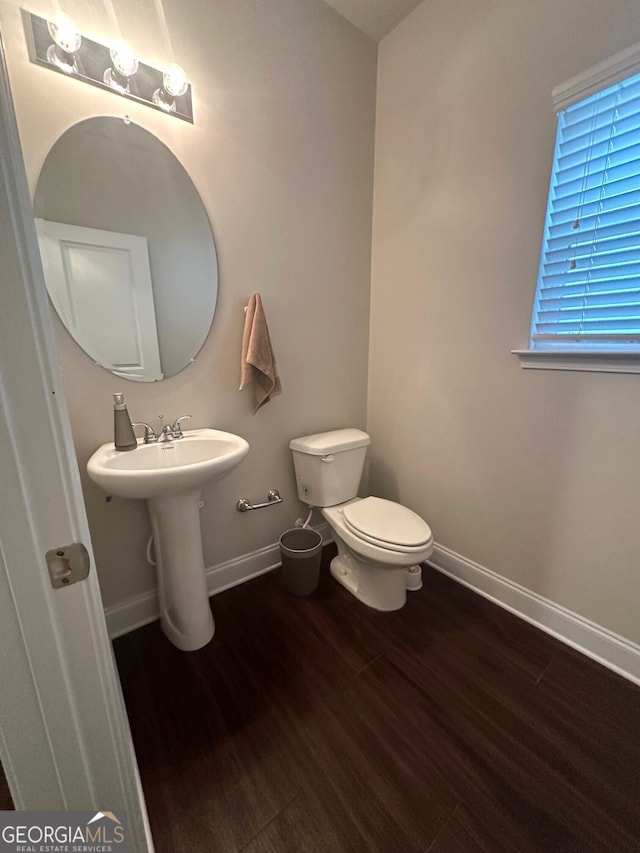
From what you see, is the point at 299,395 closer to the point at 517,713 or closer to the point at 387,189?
the point at 387,189

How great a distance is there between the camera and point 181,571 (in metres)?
1.28

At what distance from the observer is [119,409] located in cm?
119

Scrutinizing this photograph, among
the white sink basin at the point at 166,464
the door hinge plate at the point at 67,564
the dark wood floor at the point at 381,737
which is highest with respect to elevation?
the door hinge plate at the point at 67,564

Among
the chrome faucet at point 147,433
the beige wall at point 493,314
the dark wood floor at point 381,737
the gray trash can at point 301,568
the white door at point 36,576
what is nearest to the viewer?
the white door at point 36,576

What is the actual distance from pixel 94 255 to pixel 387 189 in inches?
56.6

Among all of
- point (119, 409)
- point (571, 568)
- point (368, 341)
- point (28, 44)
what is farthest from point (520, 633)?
point (28, 44)

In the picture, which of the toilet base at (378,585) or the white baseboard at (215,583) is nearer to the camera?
the white baseboard at (215,583)

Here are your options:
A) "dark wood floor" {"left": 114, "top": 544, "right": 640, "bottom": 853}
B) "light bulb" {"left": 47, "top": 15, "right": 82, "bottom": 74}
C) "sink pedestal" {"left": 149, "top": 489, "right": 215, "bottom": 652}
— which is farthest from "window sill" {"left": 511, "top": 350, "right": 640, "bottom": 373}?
"light bulb" {"left": 47, "top": 15, "right": 82, "bottom": 74}

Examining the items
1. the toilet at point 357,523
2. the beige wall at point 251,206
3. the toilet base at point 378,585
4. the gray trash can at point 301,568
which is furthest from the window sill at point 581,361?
the gray trash can at point 301,568

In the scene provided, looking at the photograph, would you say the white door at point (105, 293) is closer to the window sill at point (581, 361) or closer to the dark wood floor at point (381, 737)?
the dark wood floor at point (381, 737)

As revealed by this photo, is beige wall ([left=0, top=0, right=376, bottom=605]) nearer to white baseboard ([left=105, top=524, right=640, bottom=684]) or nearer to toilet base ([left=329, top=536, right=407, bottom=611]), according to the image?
white baseboard ([left=105, top=524, right=640, bottom=684])

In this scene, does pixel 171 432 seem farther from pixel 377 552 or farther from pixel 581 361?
pixel 581 361

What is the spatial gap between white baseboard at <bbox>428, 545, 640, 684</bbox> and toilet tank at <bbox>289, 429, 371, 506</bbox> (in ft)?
2.03

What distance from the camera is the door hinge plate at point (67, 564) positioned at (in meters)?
0.42
